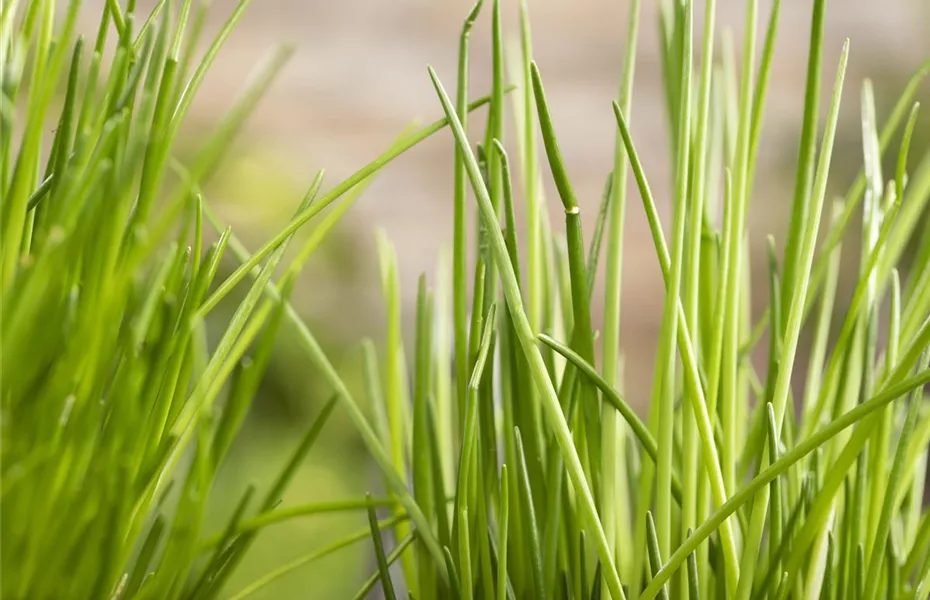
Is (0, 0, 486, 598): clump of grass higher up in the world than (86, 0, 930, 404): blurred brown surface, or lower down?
lower down

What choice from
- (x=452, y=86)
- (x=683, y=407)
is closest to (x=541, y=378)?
(x=683, y=407)

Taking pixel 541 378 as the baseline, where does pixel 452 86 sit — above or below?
above

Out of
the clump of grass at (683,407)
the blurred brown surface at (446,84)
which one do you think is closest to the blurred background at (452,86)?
the blurred brown surface at (446,84)

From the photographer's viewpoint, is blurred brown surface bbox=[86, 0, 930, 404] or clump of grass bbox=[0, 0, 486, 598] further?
blurred brown surface bbox=[86, 0, 930, 404]

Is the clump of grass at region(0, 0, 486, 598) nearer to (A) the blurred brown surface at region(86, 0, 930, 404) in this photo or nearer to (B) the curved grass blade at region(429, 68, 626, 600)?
(B) the curved grass blade at region(429, 68, 626, 600)

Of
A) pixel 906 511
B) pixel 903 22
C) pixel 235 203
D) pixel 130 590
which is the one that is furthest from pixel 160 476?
pixel 903 22

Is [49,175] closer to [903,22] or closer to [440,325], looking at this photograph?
[440,325]

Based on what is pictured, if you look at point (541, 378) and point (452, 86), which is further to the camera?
point (452, 86)

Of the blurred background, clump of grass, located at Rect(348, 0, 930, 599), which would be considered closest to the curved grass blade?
clump of grass, located at Rect(348, 0, 930, 599)

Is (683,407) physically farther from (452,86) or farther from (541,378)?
(452,86)

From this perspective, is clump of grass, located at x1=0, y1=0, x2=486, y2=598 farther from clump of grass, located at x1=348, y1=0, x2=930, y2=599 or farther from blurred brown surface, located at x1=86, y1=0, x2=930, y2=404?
blurred brown surface, located at x1=86, y1=0, x2=930, y2=404

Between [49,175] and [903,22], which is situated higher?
[903,22]
